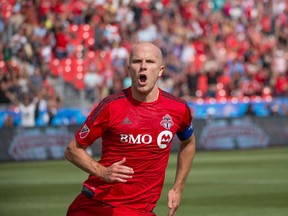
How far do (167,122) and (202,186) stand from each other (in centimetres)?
1000

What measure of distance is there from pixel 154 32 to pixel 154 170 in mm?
24873

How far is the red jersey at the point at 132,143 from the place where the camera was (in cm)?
720

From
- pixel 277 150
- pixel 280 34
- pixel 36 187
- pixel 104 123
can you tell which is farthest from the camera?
pixel 280 34

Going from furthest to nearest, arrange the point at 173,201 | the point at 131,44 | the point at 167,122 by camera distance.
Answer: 1. the point at 131,44
2. the point at 173,201
3. the point at 167,122

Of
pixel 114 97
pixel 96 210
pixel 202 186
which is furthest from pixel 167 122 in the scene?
pixel 202 186

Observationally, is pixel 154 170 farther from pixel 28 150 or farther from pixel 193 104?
pixel 193 104

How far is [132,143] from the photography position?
23.7 feet

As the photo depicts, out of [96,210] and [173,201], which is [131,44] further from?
[96,210]

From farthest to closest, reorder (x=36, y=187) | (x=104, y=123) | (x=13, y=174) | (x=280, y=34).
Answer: (x=280, y=34) → (x=13, y=174) → (x=36, y=187) → (x=104, y=123)

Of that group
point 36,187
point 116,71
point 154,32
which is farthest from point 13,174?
point 154,32

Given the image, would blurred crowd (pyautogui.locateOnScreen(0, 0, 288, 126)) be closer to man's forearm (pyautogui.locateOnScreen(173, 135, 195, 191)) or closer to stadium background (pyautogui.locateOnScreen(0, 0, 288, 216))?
stadium background (pyautogui.locateOnScreen(0, 0, 288, 216))

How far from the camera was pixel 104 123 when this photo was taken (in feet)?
23.5

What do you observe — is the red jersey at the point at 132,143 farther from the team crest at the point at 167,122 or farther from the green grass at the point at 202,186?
the green grass at the point at 202,186

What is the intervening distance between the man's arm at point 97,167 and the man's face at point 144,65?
605 mm
